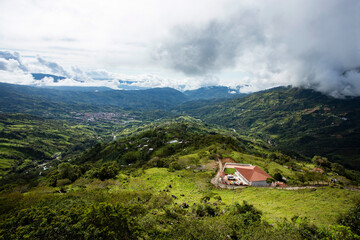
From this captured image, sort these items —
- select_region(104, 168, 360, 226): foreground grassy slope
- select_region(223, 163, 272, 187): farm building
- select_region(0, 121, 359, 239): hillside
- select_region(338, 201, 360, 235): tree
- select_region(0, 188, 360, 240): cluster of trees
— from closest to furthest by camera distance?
select_region(0, 188, 360, 240): cluster of trees
select_region(338, 201, 360, 235): tree
select_region(0, 121, 359, 239): hillside
select_region(104, 168, 360, 226): foreground grassy slope
select_region(223, 163, 272, 187): farm building

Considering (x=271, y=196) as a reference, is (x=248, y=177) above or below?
below

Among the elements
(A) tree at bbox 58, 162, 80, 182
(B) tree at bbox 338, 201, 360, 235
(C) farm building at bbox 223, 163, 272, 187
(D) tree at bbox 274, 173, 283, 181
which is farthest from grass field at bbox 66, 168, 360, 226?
(A) tree at bbox 58, 162, 80, 182

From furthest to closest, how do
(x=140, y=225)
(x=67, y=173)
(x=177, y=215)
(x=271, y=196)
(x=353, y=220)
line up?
1. (x=67, y=173)
2. (x=271, y=196)
3. (x=177, y=215)
4. (x=140, y=225)
5. (x=353, y=220)

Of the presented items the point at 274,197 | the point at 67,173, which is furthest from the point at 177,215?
the point at 67,173

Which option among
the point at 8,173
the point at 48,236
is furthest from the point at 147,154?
the point at 8,173

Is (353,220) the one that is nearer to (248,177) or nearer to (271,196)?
(271,196)

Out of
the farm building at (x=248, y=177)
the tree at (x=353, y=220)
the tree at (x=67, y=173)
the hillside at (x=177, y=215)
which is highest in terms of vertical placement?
the tree at (x=353, y=220)

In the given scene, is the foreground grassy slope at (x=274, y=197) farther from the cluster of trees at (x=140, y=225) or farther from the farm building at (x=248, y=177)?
the farm building at (x=248, y=177)

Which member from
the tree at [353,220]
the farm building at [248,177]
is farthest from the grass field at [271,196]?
the farm building at [248,177]

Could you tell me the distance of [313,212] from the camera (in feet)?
104

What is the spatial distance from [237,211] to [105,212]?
25632 mm

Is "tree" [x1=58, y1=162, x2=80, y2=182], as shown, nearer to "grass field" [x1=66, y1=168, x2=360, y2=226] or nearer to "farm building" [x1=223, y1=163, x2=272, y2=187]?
"grass field" [x1=66, y1=168, x2=360, y2=226]

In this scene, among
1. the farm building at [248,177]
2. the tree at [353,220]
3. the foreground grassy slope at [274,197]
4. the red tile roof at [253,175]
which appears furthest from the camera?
the red tile roof at [253,175]

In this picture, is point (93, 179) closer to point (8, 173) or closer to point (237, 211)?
point (237, 211)
